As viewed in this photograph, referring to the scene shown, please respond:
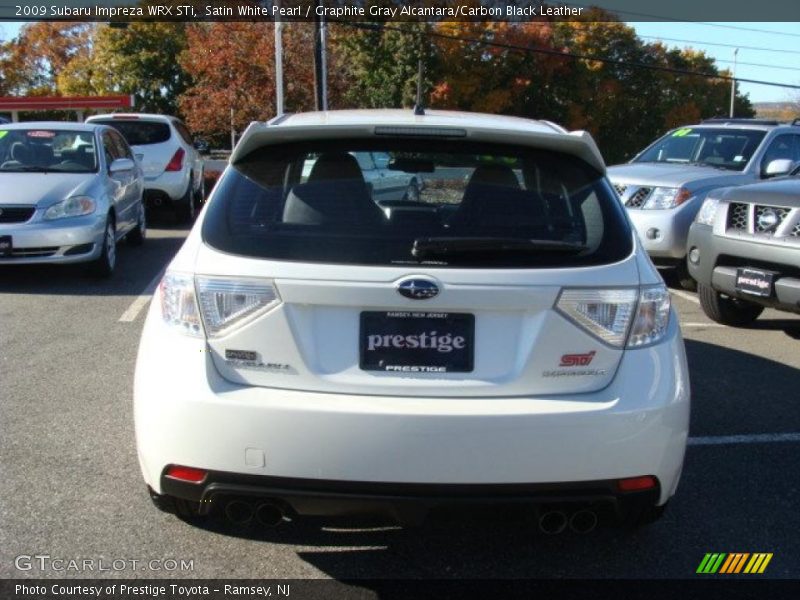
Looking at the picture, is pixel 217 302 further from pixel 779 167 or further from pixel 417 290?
pixel 779 167

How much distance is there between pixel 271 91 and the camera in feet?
121

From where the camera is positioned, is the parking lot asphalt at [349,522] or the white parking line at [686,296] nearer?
the parking lot asphalt at [349,522]

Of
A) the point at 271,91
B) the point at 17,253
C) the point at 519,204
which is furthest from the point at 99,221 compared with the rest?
the point at 271,91

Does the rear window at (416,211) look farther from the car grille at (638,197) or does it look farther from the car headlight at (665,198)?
the car grille at (638,197)

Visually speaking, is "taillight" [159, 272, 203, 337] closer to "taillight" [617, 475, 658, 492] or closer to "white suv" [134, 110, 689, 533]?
"white suv" [134, 110, 689, 533]

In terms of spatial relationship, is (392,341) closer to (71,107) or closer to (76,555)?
(76,555)

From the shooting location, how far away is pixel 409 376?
2.99 meters

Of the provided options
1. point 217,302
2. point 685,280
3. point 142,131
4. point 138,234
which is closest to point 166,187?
point 142,131

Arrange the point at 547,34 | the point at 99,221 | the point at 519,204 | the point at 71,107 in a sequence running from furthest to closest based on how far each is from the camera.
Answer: the point at 547,34 → the point at 71,107 → the point at 99,221 → the point at 519,204

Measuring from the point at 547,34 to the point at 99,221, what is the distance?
41.0 m

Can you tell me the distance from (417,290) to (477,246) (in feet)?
0.87

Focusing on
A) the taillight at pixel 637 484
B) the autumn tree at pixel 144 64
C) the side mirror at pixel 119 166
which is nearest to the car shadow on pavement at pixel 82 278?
the side mirror at pixel 119 166

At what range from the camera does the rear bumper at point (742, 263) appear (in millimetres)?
6668

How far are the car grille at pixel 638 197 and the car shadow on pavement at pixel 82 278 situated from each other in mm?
5263
